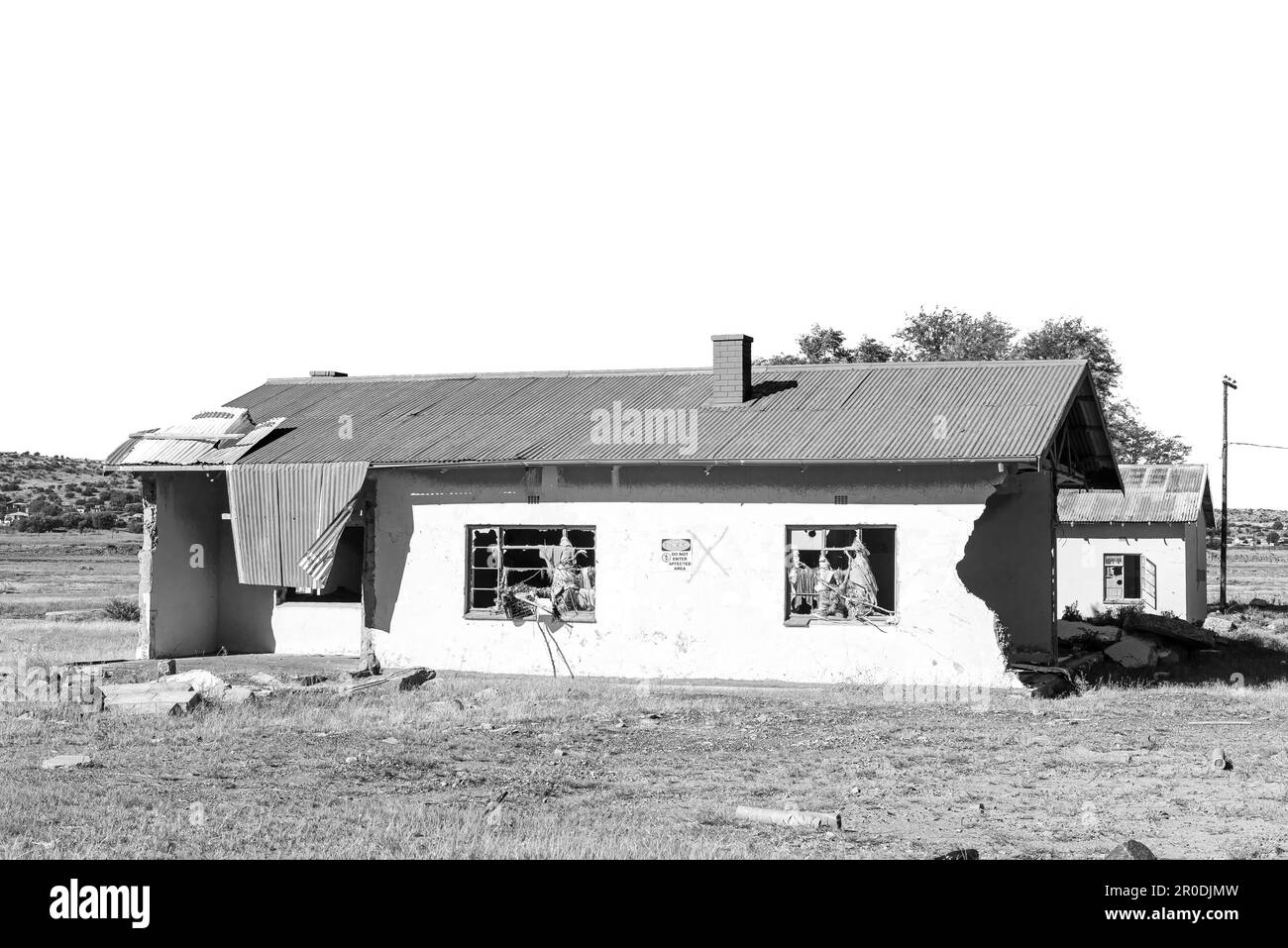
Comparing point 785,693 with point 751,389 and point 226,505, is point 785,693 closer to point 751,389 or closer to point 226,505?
point 751,389

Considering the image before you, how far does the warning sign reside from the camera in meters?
20.8

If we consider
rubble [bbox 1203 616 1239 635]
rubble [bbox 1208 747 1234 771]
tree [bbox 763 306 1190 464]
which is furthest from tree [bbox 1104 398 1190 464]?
rubble [bbox 1208 747 1234 771]

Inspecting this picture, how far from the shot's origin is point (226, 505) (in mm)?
24984

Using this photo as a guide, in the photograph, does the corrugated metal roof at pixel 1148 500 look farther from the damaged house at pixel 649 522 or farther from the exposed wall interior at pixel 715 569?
the exposed wall interior at pixel 715 569

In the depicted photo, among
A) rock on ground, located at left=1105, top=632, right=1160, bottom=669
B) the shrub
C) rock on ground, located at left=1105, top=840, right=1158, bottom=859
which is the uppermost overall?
rock on ground, located at left=1105, top=840, right=1158, bottom=859

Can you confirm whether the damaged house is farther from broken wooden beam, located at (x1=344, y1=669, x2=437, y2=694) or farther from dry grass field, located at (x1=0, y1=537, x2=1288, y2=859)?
broken wooden beam, located at (x1=344, y1=669, x2=437, y2=694)

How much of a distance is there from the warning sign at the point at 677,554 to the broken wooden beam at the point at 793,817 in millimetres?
9913

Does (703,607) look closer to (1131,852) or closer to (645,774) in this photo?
(645,774)

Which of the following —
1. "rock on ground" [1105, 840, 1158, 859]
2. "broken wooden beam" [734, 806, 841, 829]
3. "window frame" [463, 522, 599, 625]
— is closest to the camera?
"rock on ground" [1105, 840, 1158, 859]

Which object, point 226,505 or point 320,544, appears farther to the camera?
point 226,505

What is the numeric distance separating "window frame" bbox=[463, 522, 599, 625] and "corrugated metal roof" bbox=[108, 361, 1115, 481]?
1.10 metres

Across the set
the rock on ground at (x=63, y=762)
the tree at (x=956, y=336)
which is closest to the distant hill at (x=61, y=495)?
the tree at (x=956, y=336)

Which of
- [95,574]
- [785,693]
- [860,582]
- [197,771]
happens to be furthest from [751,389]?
[95,574]
